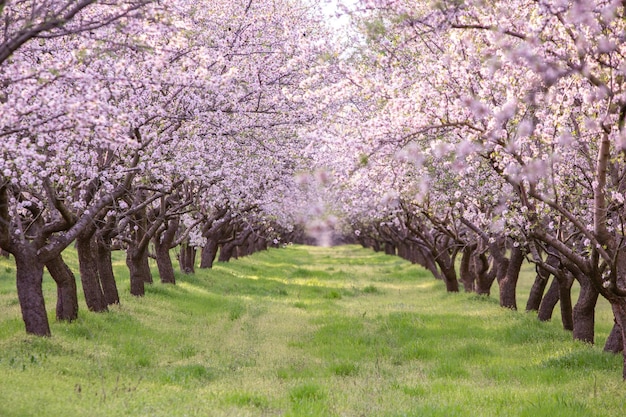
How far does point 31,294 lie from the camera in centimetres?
1769

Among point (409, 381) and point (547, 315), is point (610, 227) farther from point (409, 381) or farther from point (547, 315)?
point (547, 315)

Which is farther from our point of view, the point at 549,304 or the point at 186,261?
the point at 186,261

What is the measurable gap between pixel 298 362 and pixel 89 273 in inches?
326

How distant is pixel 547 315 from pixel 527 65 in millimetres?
14970

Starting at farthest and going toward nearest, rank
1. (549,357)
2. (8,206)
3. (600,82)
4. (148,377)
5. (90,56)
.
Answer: (549,357) < (8,206) < (148,377) < (90,56) < (600,82)

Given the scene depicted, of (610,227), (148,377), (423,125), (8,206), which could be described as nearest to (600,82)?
(423,125)

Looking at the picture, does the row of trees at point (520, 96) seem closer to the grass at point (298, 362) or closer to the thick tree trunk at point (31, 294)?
the grass at point (298, 362)

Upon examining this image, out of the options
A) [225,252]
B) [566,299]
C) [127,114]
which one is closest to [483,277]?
[566,299]

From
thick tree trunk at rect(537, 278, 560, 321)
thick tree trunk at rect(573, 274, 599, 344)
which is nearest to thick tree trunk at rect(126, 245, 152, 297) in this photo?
thick tree trunk at rect(537, 278, 560, 321)

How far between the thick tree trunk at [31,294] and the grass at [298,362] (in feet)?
1.25

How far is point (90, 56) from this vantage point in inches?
560

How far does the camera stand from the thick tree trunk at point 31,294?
17547mm

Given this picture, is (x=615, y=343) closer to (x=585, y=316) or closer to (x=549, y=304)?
(x=585, y=316)

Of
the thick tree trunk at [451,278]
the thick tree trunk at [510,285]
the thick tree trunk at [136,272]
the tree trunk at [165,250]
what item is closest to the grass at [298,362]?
the thick tree trunk at [136,272]
